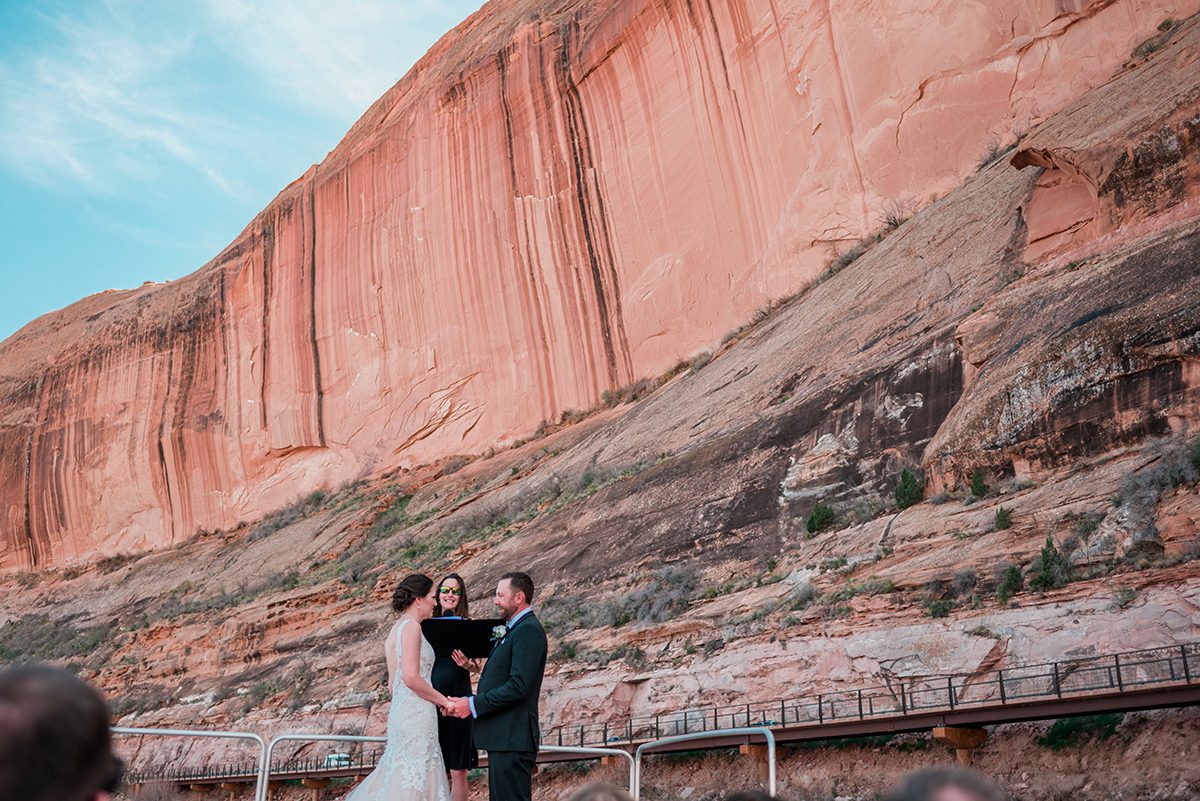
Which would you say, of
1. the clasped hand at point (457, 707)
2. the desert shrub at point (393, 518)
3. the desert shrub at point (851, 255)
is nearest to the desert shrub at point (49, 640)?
the desert shrub at point (393, 518)

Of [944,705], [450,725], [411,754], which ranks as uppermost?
[450,725]

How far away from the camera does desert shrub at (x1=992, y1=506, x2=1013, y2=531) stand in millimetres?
12791

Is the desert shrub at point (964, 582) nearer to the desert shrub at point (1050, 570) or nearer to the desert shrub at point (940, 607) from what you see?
the desert shrub at point (940, 607)

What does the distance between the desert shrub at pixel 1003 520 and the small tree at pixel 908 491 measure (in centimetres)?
204

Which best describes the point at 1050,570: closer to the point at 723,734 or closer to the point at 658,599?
the point at 658,599

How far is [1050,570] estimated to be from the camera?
1164cm

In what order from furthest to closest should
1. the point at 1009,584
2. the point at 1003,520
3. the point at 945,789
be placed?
the point at 1003,520 < the point at 1009,584 < the point at 945,789

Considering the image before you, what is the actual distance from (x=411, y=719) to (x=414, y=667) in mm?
336

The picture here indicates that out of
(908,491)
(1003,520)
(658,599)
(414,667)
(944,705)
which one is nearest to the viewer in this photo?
(414,667)

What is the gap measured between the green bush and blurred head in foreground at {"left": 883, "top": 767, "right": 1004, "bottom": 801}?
46.2ft

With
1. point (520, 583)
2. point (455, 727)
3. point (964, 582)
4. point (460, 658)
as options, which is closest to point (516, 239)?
point (964, 582)

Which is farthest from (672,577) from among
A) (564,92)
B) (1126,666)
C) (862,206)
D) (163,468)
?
(163,468)

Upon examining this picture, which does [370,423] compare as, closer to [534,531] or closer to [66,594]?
[66,594]

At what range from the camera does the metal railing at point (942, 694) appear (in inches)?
378
